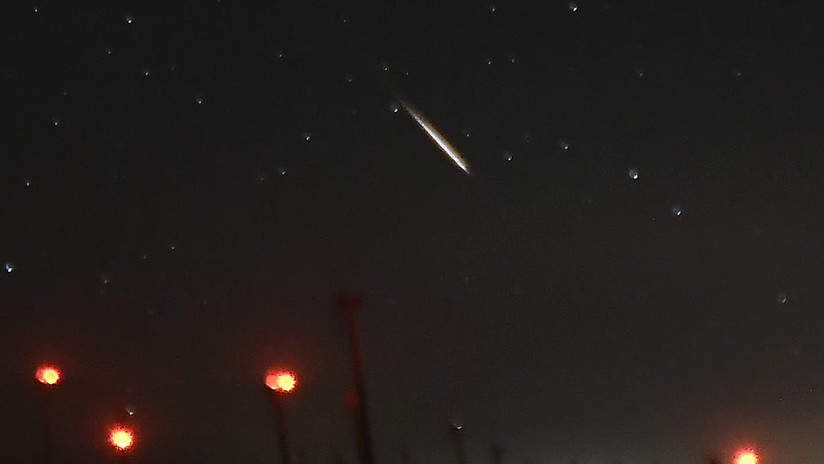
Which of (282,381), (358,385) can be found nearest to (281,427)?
(282,381)

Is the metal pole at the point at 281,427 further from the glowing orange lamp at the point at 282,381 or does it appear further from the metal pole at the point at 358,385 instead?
the metal pole at the point at 358,385

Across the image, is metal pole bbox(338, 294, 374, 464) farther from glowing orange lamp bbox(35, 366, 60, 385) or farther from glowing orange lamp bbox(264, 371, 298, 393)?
glowing orange lamp bbox(35, 366, 60, 385)

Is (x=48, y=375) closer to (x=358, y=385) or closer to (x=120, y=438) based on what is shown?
(x=120, y=438)

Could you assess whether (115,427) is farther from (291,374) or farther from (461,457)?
(461,457)

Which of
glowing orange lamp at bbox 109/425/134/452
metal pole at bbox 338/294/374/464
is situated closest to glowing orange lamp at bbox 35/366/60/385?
glowing orange lamp at bbox 109/425/134/452

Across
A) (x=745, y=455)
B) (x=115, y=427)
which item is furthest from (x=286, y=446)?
(x=745, y=455)

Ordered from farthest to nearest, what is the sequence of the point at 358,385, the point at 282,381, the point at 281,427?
the point at 281,427 < the point at 282,381 < the point at 358,385
